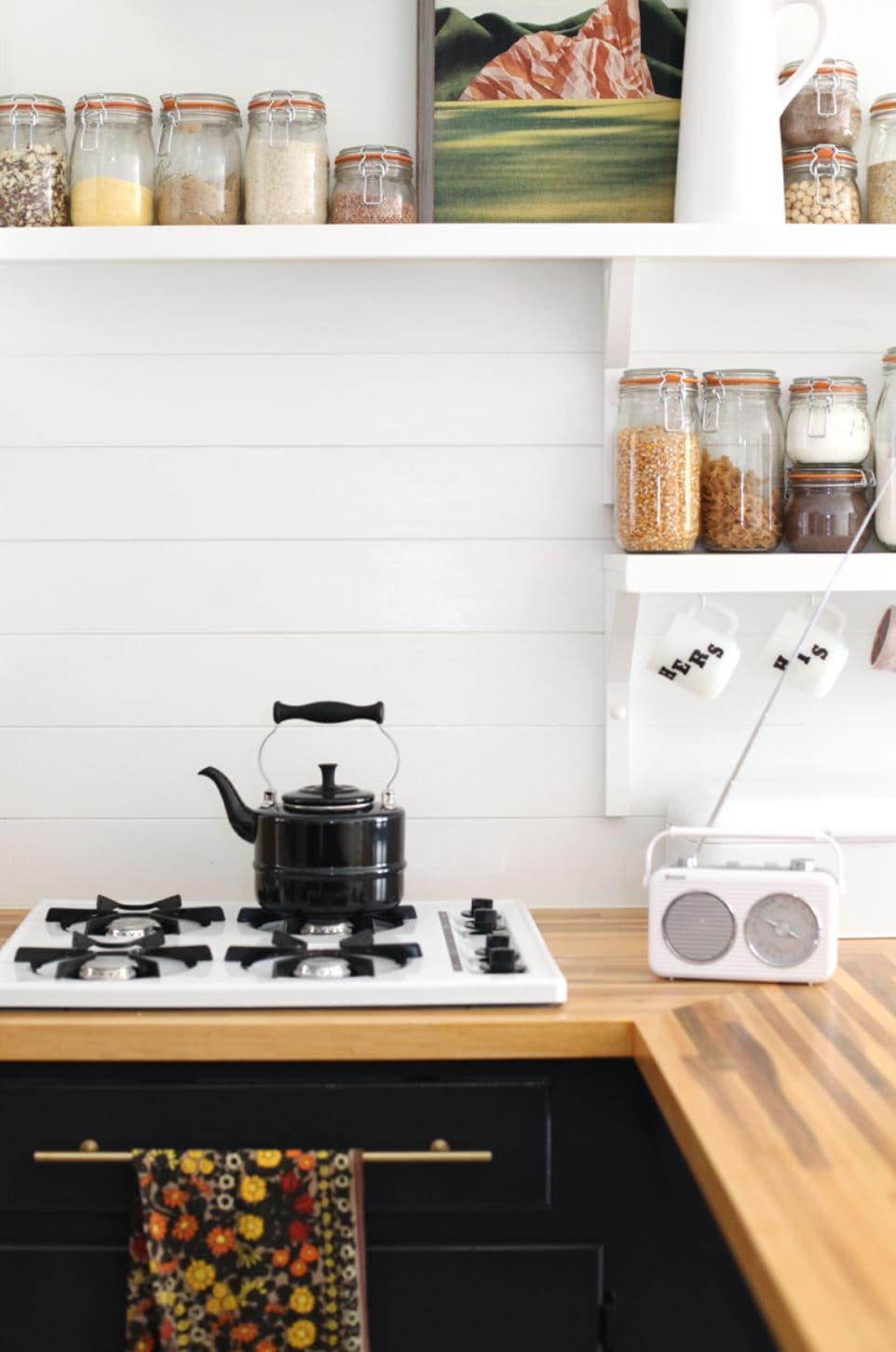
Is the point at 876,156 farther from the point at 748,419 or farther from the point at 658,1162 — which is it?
the point at 658,1162

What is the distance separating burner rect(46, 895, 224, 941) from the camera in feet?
6.11

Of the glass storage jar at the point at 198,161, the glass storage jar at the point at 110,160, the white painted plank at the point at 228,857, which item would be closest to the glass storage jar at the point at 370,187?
the glass storage jar at the point at 198,161

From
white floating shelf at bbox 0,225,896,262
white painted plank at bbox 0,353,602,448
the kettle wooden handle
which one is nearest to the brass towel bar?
the kettle wooden handle

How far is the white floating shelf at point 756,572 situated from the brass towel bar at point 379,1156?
711mm

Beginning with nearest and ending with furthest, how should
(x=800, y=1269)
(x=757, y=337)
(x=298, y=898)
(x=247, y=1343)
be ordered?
(x=800, y=1269), (x=247, y=1343), (x=298, y=898), (x=757, y=337)

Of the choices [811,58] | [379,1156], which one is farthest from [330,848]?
[811,58]

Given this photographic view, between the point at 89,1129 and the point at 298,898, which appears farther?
the point at 298,898

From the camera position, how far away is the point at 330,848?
1.84m

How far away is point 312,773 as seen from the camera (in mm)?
2137

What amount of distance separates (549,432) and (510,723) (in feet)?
1.37

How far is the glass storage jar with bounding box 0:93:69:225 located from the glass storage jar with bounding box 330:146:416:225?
14.5 inches

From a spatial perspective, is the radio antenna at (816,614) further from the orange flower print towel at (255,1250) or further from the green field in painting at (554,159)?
the orange flower print towel at (255,1250)

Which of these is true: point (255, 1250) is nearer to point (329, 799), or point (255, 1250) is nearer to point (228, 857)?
point (329, 799)

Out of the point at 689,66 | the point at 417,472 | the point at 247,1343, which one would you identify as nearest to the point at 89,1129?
the point at 247,1343
